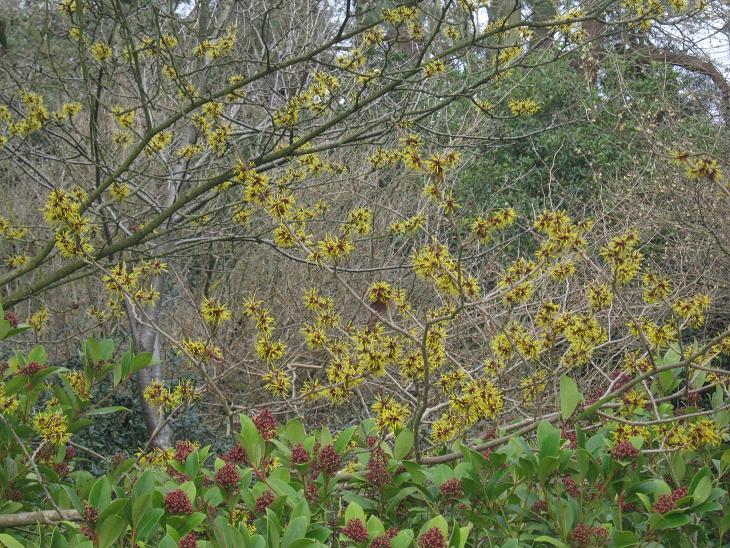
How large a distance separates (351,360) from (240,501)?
725 mm

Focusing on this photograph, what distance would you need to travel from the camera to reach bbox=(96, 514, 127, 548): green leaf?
2008 millimetres

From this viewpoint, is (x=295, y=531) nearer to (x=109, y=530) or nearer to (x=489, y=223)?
(x=109, y=530)

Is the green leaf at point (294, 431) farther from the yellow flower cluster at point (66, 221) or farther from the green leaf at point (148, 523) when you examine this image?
the yellow flower cluster at point (66, 221)

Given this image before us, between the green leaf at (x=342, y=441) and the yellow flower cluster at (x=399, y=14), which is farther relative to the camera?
the yellow flower cluster at (x=399, y=14)

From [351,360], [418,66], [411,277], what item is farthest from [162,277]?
[351,360]

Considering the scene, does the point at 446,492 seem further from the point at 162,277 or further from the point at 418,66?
the point at 162,277

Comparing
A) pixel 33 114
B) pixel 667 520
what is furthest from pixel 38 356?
pixel 667 520

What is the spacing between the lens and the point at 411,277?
8055 mm

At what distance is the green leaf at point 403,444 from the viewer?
2.77 metres

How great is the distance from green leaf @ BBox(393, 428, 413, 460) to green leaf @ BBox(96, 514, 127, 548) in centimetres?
103

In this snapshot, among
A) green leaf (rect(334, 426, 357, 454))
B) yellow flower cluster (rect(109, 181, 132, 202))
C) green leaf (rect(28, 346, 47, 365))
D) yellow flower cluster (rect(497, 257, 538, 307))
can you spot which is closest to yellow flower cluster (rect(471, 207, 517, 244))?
yellow flower cluster (rect(497, 257, 538, 307))

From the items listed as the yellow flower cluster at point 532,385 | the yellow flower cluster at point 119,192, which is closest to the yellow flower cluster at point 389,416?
the yellow flower cluster at point 532,385

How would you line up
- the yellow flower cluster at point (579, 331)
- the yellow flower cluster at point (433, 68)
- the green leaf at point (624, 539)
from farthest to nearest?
the yellow flower cluster at point (433, 68), the yellow flower cluster at point (579, 331), the green leaf at point (624, 539)

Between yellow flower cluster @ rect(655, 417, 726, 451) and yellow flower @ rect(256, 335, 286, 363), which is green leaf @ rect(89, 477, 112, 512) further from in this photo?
yellow flower cluster @ rect(655, 417, 726, 451)
